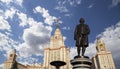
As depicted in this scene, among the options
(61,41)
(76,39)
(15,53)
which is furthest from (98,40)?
(76,39)

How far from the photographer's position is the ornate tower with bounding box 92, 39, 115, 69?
404 ft

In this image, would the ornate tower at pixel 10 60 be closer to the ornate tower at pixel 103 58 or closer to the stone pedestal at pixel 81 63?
the ornate tower at pixel 103 58

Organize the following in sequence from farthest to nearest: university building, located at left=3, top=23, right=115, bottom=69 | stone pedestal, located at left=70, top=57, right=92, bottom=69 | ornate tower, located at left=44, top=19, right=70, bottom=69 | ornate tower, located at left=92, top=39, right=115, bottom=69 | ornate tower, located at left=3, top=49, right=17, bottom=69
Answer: ornate tower, located at left=44, top=19, right=70, bottom=69
ornate tower, located at left=92, top=39, right=115, bottom=69
university building, located at left=3, top=23, right=115, bottom=69
ornate tower, located at left=3, top=49, right=17, bottom=69
stone pedestal, located at left=70, top=57, right=92, bottom=69

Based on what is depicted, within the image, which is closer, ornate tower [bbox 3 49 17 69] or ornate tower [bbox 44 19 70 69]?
ornate tower [bbox 3 49 17 69]

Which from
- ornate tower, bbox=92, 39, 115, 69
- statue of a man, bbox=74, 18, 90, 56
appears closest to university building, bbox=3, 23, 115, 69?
ornate tower, bbox=92, 39, 115, 69

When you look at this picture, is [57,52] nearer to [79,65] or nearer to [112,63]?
[112,63]

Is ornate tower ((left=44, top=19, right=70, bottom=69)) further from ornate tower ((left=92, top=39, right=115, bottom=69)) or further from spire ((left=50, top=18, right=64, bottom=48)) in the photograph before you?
ornate tower ((left=92, top=39, right=115, bottom=69))

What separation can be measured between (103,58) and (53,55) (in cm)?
3876

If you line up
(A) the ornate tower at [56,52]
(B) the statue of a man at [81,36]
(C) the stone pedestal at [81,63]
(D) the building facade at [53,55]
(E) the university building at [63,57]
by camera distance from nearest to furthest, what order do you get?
(C) the stone pedestal at [81,63]
(B) the statue of a man at [81,36]
(D) the building facade at [53,55]
(E) the university building at [63,57]
(A) the ornate tower at [56,52]

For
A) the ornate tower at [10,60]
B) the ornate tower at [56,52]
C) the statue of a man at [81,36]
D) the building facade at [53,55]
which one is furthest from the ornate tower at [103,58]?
the statue of a man at [81,36]

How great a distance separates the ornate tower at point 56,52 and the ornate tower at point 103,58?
2389 cm

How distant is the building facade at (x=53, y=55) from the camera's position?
395ft

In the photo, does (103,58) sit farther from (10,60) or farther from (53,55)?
(10,60)

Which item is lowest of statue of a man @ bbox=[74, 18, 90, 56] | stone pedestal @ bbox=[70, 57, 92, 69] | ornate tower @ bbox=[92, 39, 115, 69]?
stone pedestal @ bbox=[70, 57, 92, 69]
